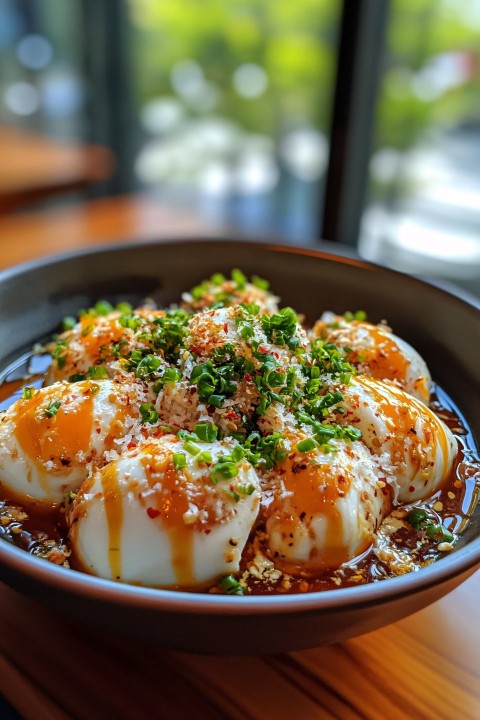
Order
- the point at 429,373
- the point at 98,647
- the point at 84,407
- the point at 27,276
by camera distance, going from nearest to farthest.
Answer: the point at 98,647 < the point at 84,407 < the point at 429,373 < the point at 27,276

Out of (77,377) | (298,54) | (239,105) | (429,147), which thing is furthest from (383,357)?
(239,105)

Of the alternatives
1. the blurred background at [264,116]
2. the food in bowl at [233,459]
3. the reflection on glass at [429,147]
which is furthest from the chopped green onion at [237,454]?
the reflection on glass at [429,147]

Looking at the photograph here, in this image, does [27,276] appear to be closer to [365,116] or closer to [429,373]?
[429,373]

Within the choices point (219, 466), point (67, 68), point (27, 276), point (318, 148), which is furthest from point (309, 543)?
point (67, 68)

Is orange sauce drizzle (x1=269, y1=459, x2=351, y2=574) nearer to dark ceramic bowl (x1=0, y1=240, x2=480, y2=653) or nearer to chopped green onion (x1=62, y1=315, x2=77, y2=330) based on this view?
dark ceramic bowl (x1=0, y1=240, x2=480, y2=653)

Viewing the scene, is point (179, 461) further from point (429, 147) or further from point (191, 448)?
point (429, 147)

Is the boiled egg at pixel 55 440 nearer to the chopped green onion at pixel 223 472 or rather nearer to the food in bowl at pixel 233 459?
the food in bowl at pixel 233 459
